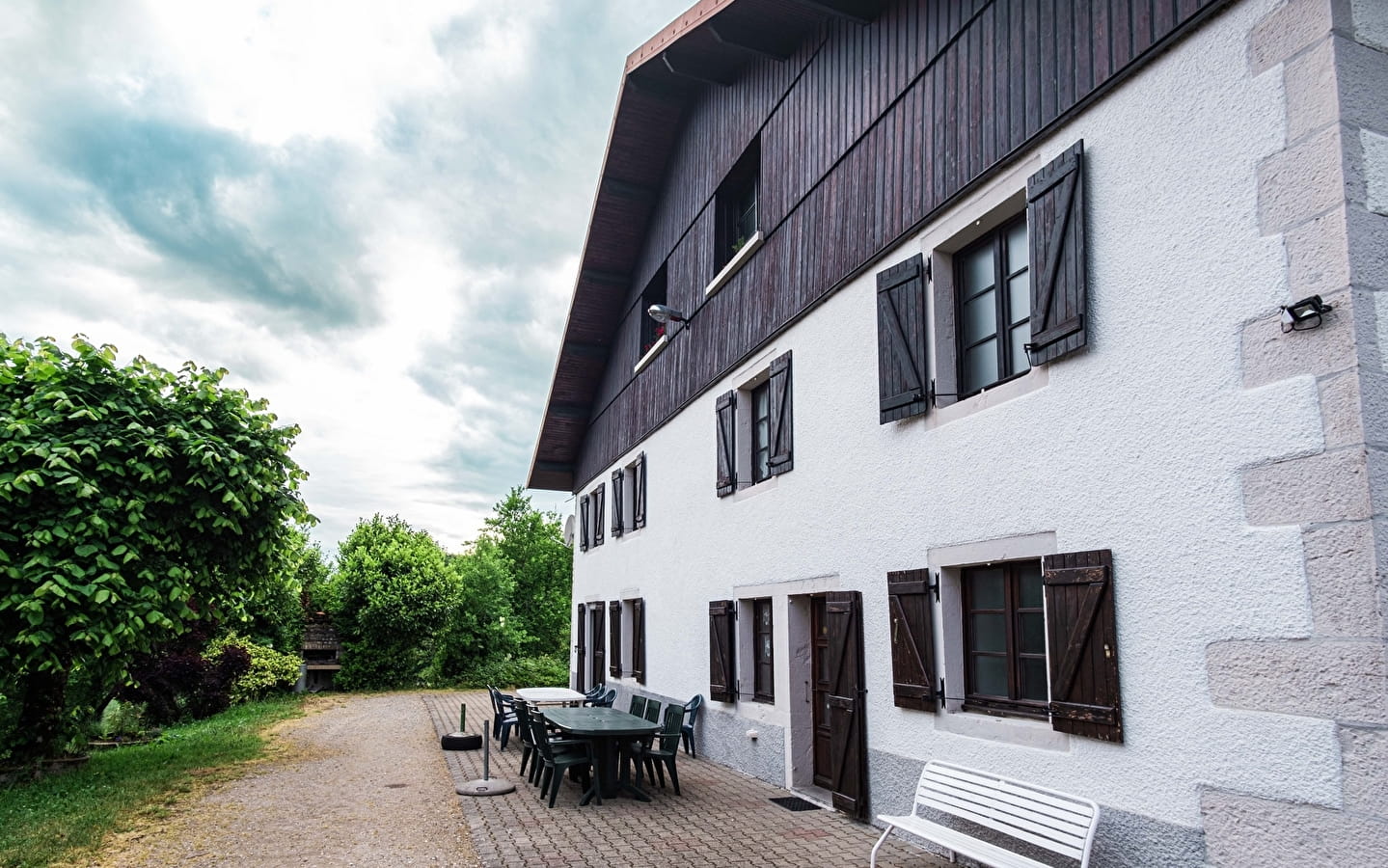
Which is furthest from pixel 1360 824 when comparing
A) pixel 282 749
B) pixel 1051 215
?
pixel 282 749

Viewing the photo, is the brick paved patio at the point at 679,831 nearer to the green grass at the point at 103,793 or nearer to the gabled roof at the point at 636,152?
the green grass at the point at 103,793

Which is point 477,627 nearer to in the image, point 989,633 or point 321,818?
point 321,818

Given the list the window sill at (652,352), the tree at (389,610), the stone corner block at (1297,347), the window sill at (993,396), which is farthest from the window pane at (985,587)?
the tree at (389,610)

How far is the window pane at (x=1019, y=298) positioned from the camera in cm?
599

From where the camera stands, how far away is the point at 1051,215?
18.1ft

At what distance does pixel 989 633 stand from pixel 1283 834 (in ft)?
7.45

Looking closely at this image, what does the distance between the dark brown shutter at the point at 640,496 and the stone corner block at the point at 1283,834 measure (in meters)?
10.6

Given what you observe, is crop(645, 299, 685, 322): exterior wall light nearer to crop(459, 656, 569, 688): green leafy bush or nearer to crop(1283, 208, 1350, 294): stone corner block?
crop(1283, 208, 1350, 294): stone corner block

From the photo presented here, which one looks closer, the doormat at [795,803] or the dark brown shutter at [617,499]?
the doormat at [795,803]

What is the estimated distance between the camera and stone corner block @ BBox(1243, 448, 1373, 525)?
3760 millimetres

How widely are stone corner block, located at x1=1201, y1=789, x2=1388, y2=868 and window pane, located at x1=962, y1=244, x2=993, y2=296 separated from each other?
3.48 metres

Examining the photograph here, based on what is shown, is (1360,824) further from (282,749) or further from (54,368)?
(282,749)

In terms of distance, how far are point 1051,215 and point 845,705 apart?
165 inches

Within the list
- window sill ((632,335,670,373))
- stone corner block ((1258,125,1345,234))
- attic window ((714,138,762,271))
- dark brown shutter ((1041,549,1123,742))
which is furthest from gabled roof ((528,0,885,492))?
dark brown shutter ((1041,549,1123,742))
